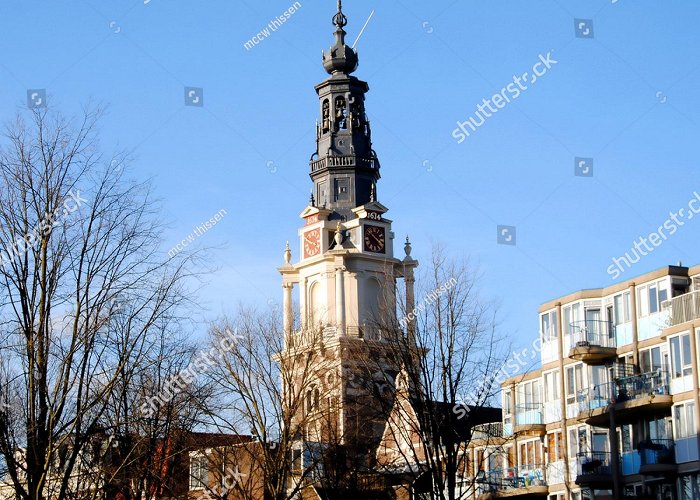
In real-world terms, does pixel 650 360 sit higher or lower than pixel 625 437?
higher

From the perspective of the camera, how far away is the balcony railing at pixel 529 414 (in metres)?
64.6

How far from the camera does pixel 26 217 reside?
83.0 ft

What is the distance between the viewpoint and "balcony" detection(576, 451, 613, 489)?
5812 cm

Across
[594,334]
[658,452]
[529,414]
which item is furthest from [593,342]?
[658,452]

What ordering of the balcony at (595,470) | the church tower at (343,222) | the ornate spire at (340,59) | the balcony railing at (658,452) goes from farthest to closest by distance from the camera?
the ornate spire at (340,59)
the church tower at (343,222)
the balcony at (595,470)
the balcony railing at (658,452)

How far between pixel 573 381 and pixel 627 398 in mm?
5367

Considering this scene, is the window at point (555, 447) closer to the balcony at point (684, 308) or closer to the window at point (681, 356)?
the window at point (681, 356)

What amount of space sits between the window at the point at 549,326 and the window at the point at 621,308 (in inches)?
165

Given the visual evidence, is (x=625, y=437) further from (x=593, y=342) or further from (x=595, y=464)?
(x=593, y=342)

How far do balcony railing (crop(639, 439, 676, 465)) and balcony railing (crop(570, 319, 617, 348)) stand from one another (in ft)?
19.0

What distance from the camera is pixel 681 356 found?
54.3 meters

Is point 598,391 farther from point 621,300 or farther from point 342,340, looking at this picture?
point 342,340

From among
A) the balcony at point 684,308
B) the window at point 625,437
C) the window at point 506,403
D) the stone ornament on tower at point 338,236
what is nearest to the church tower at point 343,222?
the stone ornament on tower at point 338,236

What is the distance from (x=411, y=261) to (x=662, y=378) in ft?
203
